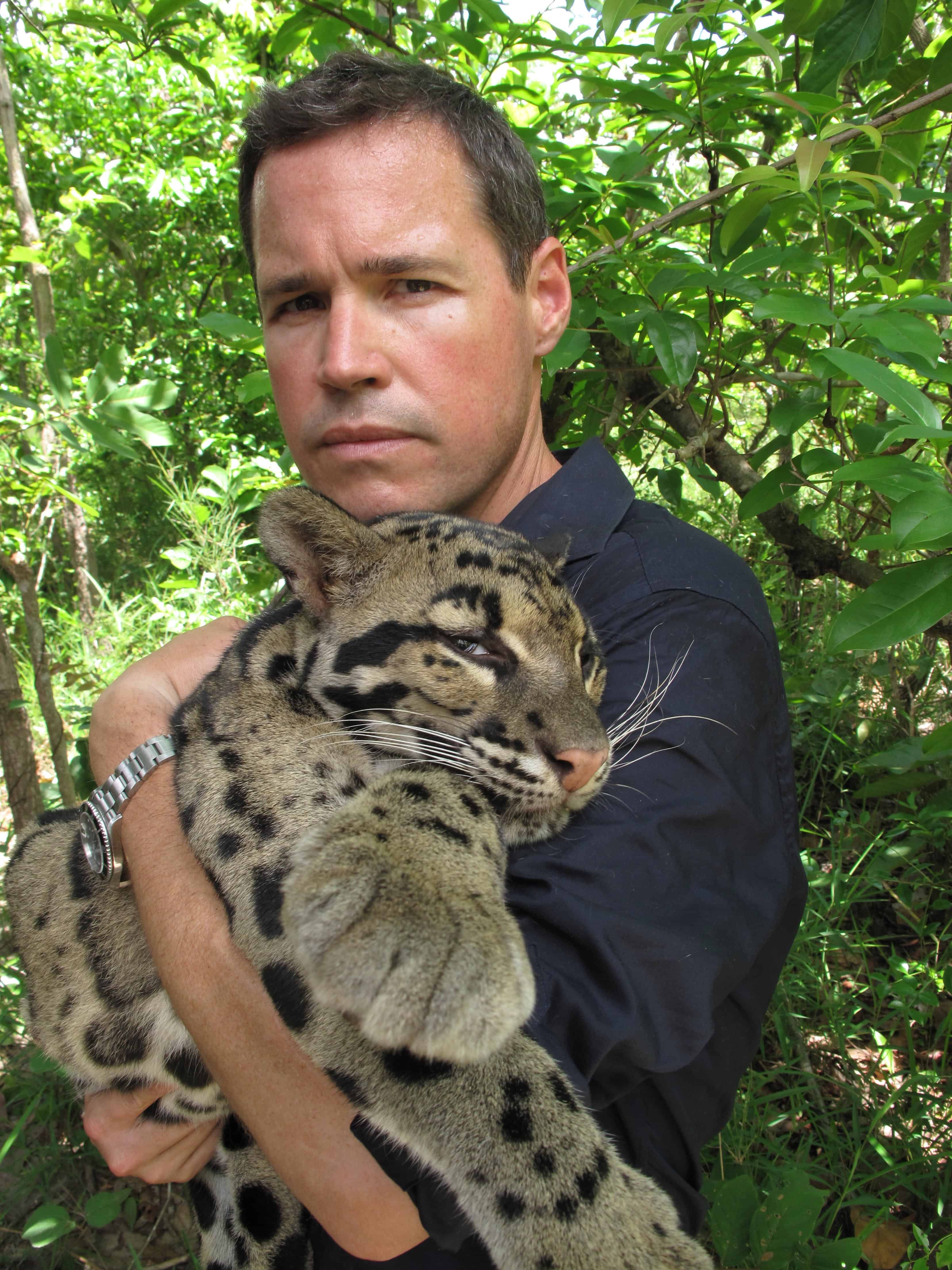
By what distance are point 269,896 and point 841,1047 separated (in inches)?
118

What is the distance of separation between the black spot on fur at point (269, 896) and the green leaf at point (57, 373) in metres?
2.64

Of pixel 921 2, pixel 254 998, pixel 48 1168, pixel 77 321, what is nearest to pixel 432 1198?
pixel 254 998

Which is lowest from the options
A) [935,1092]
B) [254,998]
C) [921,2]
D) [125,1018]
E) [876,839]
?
[935,1092]

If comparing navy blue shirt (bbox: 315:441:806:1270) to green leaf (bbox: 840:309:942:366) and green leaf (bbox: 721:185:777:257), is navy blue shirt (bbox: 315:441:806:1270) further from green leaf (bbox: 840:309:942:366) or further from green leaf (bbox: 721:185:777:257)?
green leaf (bbox: 721:185:777:257)

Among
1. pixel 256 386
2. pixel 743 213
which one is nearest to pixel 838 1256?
pixel 743 213

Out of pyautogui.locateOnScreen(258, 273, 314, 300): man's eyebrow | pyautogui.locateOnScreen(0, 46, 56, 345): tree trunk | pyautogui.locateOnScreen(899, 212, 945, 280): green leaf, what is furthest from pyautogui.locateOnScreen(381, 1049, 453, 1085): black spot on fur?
pyautogui.locateOnScreen(0, 46, 56, 345): tree trunk

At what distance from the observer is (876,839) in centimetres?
430

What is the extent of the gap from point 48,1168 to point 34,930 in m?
2.07

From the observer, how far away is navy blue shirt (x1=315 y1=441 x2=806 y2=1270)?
70.3 inches

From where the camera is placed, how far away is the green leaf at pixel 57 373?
12.2 ft

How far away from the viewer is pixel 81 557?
9.55 m

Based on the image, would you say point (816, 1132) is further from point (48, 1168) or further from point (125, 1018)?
point (48, 1168)

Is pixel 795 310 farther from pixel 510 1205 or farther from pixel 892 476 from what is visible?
pixel 510 1205

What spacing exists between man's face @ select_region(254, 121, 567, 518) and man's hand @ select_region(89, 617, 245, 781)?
33.7 inches
